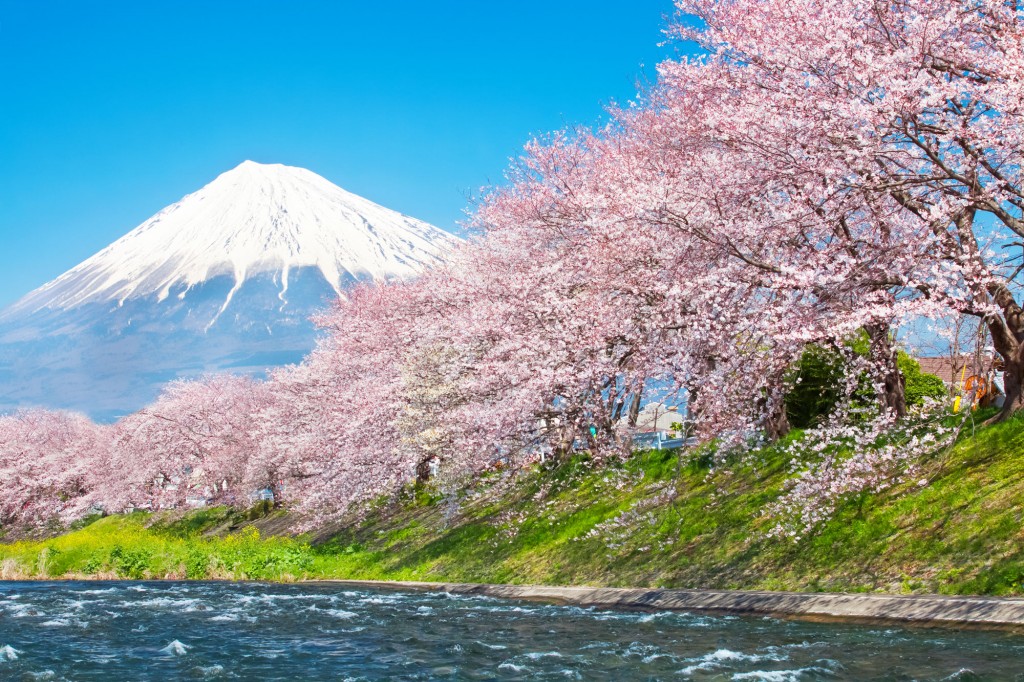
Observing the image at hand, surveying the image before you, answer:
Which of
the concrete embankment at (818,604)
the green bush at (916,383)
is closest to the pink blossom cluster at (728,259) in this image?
the concrete embankment at (818,604)

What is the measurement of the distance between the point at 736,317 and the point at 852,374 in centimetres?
226

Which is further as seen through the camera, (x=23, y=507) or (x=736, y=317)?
(x=23, y=507)

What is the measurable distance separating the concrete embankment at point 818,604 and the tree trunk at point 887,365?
2889 mm

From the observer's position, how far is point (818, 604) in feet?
45.5

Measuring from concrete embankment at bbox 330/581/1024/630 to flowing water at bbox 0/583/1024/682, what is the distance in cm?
45

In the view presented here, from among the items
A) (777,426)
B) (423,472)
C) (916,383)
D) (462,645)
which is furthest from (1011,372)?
(423,472)

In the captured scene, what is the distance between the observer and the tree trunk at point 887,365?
1476 cm

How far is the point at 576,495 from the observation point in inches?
1054

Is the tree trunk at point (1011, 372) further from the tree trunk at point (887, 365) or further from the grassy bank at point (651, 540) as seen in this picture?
the tree trunk at point (887, 365)

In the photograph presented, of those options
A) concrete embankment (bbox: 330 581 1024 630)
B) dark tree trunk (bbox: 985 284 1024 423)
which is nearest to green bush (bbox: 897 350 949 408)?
dark tree trunk (bbox: 985 284 1024 423)

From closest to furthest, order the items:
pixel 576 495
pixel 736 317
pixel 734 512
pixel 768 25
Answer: pixel 736 317
pixel 768 25
pixel 734 512
pixel 576 495

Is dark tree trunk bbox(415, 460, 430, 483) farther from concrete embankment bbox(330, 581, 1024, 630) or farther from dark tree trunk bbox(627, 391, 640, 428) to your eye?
concrete embankment bbox(330, 581, 1024, 630)

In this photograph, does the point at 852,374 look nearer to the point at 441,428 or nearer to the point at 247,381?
the point at 441,428

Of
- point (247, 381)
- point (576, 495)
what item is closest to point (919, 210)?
→ point (576, 495)
